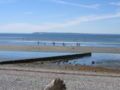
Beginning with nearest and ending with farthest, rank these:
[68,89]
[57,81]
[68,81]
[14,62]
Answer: [57,81] < [68,89] < [68,81] < [14,62]

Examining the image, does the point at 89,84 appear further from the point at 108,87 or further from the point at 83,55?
the point at 83,55

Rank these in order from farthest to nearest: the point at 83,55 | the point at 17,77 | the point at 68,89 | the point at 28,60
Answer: the point at 83,55 → the point at 28,60 → the point at 17,77 → the point at 68,89

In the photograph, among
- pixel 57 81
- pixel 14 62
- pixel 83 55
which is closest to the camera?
pixel 57 81

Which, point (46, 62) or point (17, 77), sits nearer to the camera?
point (17, 77)

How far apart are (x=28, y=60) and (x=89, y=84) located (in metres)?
18.0

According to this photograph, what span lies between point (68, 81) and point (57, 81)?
805 centimetres

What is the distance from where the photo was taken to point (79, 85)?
15891 mm

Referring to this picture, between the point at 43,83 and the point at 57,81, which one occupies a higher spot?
the point at 57,81

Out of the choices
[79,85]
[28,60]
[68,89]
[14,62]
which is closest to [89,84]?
[79,85]

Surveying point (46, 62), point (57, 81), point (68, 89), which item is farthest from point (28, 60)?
point (57, 81)

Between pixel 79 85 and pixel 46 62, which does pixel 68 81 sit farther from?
pixel 46 62

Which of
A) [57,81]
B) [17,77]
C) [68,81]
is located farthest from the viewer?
[17,77]

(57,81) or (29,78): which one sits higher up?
(57,81)

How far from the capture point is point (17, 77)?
59.7 ft
